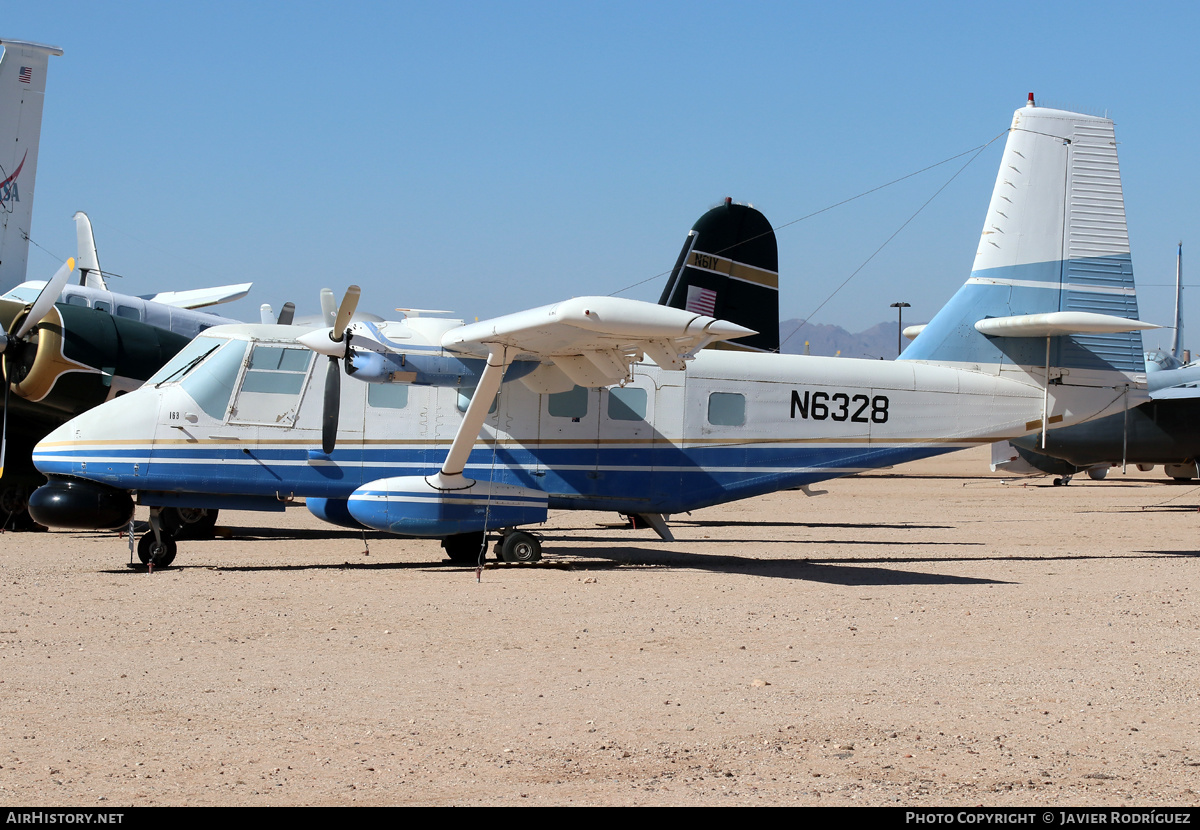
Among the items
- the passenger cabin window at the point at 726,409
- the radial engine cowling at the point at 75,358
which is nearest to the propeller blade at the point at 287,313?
the radial engine cowling at the point at 75,358

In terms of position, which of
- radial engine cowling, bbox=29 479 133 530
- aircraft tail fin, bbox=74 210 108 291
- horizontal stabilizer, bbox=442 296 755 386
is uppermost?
aircraft tail fin, bbox=74 210 108 291

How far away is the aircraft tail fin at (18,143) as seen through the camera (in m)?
23.8

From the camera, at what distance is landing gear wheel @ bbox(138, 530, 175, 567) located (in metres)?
12.5

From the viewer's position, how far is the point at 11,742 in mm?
5191

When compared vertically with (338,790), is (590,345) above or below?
above

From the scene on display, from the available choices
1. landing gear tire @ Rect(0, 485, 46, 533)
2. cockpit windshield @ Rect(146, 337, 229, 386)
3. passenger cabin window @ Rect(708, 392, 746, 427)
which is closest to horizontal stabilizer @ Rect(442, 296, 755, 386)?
passenger cabin window @ Rect(708, 392, 746, 427)

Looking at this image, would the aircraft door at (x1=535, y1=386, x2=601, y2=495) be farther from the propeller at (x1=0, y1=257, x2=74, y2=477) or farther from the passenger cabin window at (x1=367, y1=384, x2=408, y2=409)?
the propeller at (x1=0, y1=257, x2=74, y2=477)

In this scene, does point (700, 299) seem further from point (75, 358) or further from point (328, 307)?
point (75, 358)

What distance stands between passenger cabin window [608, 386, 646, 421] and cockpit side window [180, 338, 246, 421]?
4502mm

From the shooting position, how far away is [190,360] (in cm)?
1291

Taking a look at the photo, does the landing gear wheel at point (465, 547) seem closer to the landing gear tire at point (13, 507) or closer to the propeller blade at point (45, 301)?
the propeller blade at point (45, 301)
